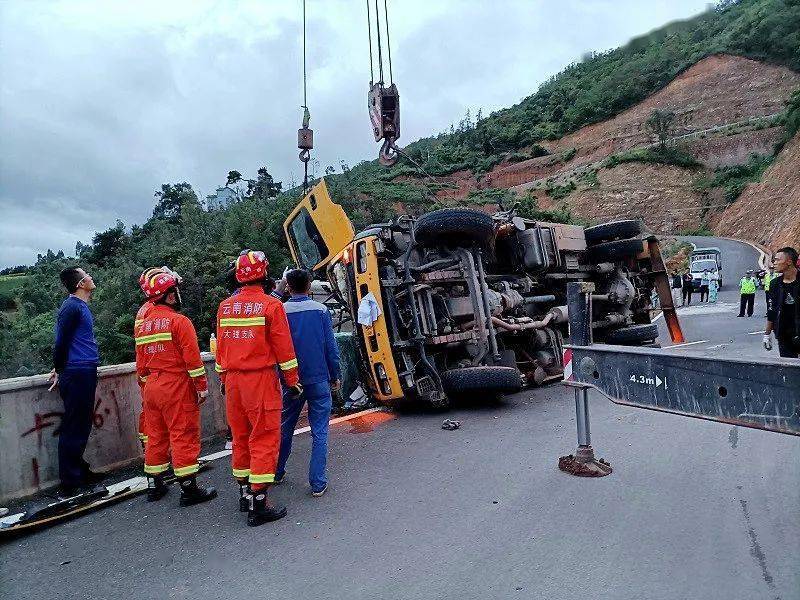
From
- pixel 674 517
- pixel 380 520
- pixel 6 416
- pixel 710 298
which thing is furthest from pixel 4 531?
pixel 710 298

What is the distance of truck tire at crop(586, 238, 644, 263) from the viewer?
8102 millimetres

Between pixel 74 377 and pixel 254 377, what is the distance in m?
1.53

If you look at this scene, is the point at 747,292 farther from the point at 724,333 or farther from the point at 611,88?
the point at 611,88

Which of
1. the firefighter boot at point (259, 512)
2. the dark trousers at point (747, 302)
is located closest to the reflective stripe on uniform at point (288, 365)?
the firefighter boot at point (259, 512)

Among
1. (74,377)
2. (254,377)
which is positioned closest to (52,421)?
(74,377)

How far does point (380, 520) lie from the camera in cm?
321

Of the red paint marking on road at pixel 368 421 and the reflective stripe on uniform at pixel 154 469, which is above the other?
the reflective stripe on uniform at pixel 154 469

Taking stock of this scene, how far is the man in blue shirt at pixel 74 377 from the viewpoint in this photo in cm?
397

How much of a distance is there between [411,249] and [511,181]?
5850 centimetres

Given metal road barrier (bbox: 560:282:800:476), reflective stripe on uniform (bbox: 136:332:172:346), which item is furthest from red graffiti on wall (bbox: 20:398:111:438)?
metal road barrier (bbox: 560:282:800:476)

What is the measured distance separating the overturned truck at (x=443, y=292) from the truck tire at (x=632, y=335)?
93cm

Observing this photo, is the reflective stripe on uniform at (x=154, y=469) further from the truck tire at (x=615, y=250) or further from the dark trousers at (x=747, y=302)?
the dark trousers at (x=747, y=302)

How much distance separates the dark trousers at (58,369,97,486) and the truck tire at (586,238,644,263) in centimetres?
670

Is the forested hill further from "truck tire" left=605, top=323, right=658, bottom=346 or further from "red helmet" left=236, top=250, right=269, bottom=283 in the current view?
"red helmet" left=236, top=250, right=269, bottom=283
